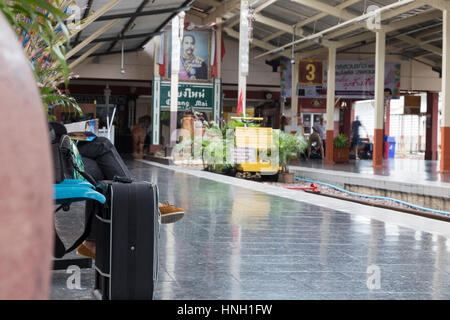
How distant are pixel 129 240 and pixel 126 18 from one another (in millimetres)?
12787

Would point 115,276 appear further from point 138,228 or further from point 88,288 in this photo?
point 88,288

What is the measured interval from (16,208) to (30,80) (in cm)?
12

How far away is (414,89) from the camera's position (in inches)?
872

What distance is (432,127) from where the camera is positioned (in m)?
22.0

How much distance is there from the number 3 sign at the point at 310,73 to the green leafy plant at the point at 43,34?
15363mm

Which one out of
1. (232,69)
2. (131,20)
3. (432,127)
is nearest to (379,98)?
(131,20)

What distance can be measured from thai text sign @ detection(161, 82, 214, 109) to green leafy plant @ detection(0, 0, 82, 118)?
571 inches

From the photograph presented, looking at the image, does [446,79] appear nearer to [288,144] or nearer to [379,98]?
[379,98]

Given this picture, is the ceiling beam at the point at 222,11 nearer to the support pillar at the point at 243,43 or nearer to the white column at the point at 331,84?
the white column at the point at 331,84

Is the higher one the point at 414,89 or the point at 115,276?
the point at 414,89

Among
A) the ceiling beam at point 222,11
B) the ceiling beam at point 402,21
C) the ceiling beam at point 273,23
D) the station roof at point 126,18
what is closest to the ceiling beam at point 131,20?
the station roof at point 126,18

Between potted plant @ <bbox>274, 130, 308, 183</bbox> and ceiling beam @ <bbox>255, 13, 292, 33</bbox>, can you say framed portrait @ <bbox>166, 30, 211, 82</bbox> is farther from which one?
potted plant @ <bbox>274, 130, 308, 183</bbox>
